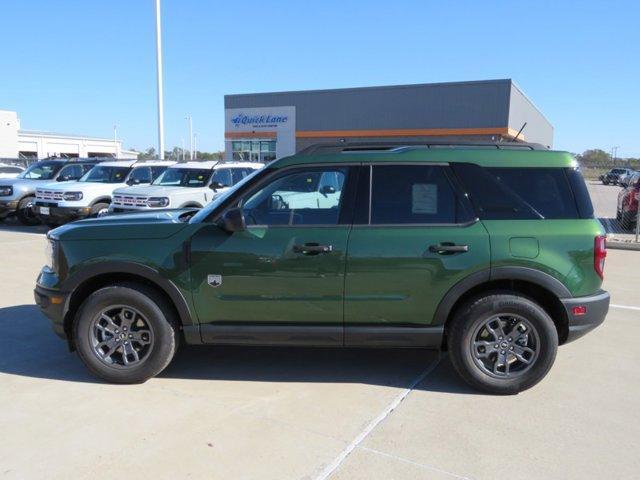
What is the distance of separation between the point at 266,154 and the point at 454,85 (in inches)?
589

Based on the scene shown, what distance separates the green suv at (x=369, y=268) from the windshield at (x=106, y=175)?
35.2 ft

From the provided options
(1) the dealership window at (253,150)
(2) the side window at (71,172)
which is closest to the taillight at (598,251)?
(2) the side window at (71,172)

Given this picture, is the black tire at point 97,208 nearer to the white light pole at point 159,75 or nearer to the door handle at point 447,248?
the white light pole at point 159,75

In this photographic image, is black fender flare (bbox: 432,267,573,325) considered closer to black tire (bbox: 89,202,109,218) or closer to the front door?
the front door

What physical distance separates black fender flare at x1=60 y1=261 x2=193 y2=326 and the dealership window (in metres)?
38.8

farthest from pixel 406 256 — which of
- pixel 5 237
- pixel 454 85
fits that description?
pixel 454 85

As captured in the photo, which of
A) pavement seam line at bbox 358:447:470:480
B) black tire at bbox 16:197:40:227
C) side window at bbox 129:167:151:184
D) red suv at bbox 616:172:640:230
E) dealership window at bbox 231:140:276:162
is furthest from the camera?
dealership window at bbox 231:140:276:162

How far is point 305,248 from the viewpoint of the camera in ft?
13.4

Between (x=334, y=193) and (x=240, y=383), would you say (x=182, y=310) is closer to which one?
(x=240, y=383)

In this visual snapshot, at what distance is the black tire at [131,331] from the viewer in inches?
168

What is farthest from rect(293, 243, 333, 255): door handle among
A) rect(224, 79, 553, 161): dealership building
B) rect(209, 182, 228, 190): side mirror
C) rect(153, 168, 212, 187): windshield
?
rect(224, 79, 553, 161): dealership building

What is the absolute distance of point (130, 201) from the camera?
12.1 meters

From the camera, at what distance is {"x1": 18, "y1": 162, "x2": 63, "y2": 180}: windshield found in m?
16.6

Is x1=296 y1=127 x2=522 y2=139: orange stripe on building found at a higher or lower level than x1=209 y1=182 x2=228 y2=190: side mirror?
higher
